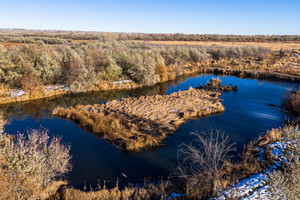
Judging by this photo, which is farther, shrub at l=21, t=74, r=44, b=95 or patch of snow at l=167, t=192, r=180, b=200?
shrub at l=21, t=74, r=44, b=95

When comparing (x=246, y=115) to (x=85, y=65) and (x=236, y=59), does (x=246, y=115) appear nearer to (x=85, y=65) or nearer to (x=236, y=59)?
(x=85, y=65)

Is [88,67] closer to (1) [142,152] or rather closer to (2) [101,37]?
(1) [142,152]

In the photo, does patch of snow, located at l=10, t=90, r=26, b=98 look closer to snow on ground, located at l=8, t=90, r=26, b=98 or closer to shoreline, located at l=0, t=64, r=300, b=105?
snow on ground, located at l=8, t=90, r=26, b=98

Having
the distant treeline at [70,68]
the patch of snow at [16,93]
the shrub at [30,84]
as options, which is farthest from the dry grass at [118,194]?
the distant treeline at [70,68]

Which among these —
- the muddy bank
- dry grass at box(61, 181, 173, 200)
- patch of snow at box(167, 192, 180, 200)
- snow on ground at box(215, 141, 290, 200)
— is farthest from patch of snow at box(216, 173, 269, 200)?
the muddy bank

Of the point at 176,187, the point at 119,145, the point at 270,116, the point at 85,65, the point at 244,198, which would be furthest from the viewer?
the point at 85,65

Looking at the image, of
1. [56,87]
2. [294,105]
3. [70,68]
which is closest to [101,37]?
[70,68]

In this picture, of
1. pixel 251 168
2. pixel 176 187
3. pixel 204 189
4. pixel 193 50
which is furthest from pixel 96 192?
pixel 193 50
